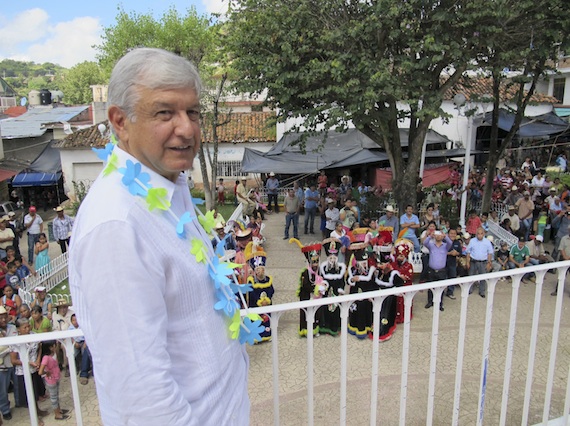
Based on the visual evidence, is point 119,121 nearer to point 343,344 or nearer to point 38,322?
point 343,344

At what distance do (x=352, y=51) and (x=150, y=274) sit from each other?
9.84 metres

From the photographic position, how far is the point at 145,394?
101 centimetres

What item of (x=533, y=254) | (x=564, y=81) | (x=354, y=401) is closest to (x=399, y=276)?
(x=354, y=401)

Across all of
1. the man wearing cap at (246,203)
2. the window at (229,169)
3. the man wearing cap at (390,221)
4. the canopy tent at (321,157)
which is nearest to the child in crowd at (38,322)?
the man wearing cap at (390,221)

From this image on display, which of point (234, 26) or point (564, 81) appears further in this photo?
point (564, 81)

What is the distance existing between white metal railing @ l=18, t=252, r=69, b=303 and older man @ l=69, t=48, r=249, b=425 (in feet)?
27.1

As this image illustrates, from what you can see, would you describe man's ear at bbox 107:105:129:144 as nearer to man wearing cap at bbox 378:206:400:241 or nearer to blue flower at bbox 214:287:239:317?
blue flower at bbox 214:287:239:317

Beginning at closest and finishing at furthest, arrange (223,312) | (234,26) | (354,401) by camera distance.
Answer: (223,312) < (354,401) < (234,26)

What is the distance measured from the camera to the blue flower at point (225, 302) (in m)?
1.23

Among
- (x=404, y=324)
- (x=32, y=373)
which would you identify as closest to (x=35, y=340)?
(x=404, y=324)

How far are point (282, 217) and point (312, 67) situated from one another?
26.1 feet

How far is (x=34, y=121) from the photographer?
25375 mm

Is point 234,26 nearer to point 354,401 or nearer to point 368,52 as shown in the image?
point 368,52

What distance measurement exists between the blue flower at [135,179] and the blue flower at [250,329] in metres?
0.60
